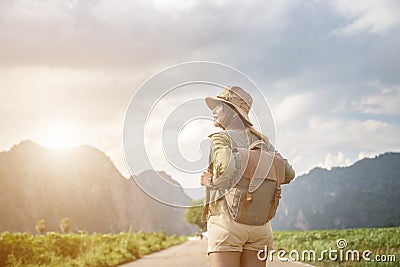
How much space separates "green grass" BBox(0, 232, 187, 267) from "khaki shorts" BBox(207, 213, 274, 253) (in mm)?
8640

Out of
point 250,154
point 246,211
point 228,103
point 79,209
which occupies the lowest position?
point 246,211

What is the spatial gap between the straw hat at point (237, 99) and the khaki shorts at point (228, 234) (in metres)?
0.54

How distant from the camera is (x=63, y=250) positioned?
15.5 metres

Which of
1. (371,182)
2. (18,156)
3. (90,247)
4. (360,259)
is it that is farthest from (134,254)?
(371,182)

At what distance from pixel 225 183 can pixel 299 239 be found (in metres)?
18.8

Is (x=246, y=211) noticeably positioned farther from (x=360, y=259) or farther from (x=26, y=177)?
(x=26, y=177)

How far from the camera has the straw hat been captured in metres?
3.09

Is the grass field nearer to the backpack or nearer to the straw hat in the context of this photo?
the backpack

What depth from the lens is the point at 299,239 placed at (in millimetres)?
21031

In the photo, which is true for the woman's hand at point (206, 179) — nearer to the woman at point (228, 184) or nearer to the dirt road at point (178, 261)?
the woman at point (228, 184)

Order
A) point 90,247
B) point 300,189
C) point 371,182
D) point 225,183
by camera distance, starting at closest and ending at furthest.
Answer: point 225,183, point 90,247, point 371,182, point 300,189

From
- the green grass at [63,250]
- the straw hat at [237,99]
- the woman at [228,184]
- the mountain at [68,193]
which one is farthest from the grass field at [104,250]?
the mountain at [68,193]

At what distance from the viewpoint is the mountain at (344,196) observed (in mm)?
118312

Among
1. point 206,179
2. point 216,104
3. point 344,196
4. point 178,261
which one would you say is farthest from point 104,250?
point 344,196
